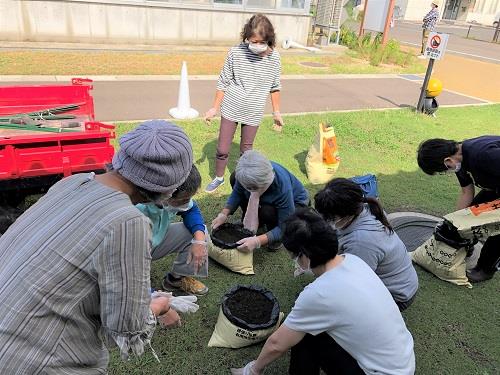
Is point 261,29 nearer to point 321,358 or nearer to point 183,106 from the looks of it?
point 321,358

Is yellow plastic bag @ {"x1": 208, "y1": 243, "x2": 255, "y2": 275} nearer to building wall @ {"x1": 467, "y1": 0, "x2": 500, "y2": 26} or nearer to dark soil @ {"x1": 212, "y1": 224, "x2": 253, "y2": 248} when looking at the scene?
dark soil @ {"x1": 212, "y1": 224, "x2": 253, "y2": 248}

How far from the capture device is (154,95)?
8.23 m

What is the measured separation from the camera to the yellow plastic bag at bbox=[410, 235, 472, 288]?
11.5ft

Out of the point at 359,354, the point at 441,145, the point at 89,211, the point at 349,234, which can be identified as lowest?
the point at 359,354

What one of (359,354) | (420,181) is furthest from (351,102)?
(359,354)

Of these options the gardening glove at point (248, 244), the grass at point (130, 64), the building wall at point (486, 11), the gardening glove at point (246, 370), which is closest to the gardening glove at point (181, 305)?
the gardening glove at point (246, 370)

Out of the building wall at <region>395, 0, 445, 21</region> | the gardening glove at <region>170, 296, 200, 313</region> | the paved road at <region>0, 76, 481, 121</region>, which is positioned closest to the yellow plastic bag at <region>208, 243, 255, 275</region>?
the gardening glove at <region>170, 296, 200, 313</region>

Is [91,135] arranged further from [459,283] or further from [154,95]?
[154,95]

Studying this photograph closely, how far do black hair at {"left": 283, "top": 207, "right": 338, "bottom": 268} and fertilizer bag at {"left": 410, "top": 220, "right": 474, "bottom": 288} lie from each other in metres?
1.83

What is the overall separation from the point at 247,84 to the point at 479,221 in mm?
2533

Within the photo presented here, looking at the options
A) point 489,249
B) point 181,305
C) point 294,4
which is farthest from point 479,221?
point 294,4

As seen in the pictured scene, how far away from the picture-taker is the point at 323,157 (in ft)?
16.5

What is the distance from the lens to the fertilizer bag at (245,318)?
2.72 metres

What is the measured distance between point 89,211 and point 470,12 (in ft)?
166
